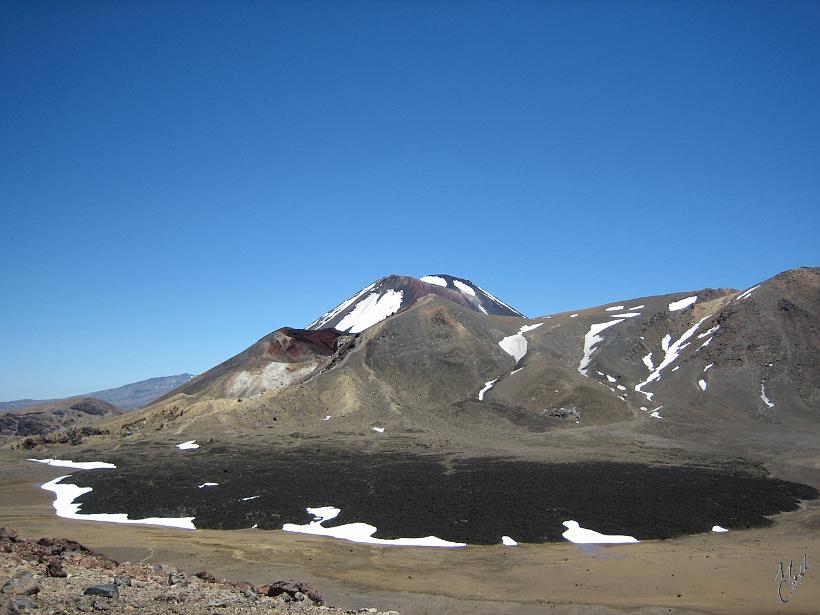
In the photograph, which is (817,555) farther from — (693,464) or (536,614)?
(693,464)

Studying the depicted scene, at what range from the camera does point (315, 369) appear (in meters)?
107

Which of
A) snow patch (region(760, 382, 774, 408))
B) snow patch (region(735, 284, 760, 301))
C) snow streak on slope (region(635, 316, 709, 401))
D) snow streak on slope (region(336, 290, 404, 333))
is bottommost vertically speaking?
snow patch (region(760, 382, 774, 408))

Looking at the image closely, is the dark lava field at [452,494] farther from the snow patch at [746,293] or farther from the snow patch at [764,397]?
the snow patch at [746,293]

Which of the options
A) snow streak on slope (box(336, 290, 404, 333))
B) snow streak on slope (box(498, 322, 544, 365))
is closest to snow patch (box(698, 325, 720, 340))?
snow streak on slope (box(498, 322, 544, 365))

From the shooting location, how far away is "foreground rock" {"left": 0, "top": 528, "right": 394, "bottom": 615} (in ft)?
42.0

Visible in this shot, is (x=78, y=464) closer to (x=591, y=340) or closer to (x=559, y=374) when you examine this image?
(x=559, y=374)

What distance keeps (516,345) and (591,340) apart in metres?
14.0

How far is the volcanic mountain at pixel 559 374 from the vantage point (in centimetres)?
7625

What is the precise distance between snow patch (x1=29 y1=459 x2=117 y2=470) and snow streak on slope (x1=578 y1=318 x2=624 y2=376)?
67712 millimetres

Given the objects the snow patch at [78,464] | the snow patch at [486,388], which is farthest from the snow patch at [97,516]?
the snow patch at [486,388]

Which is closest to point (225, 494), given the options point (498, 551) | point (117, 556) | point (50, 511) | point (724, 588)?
point (50, 511)

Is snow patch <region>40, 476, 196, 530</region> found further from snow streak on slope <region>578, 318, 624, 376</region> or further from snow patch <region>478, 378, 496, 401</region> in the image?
snow streak on slope <region>578, 318, 624, 376</region>

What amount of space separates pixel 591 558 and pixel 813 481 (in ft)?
96.8

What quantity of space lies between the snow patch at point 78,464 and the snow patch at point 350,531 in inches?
1167
